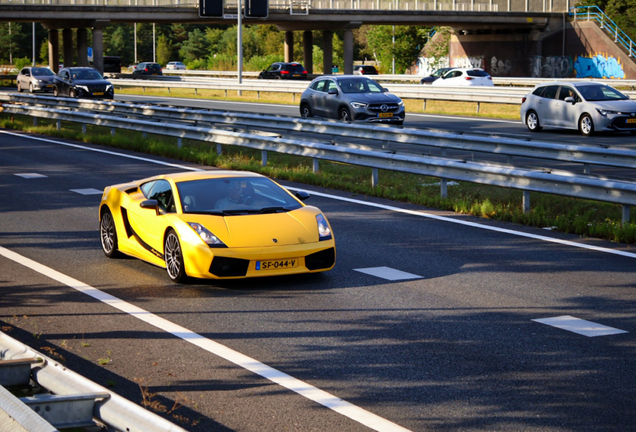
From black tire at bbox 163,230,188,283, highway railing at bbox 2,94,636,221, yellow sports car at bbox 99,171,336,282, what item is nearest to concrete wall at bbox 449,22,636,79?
highway railing at bbox 2,94,636,221

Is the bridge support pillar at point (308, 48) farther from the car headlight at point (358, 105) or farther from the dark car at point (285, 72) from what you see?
the car headlight at point (358, 105)

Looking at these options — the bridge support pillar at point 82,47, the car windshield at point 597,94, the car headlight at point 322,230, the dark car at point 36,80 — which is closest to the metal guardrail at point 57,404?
the car headlight at point 322,230

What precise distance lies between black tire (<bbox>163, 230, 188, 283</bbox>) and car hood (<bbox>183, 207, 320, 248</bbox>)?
0.26 meters

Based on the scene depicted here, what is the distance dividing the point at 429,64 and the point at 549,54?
1303cm

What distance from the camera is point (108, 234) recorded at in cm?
1095

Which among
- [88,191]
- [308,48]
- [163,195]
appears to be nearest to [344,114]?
[88,191]

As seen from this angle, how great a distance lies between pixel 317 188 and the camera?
56.2 ft

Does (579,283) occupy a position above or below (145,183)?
below

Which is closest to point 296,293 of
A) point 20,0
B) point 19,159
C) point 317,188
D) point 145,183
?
point 145,183

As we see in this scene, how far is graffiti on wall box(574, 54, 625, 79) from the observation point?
64.8 metres

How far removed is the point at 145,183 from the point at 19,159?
12.6 meters

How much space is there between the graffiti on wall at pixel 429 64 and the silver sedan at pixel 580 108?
56431 millimetres

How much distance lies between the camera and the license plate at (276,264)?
917cm

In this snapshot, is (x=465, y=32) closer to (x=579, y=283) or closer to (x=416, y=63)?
(x=416, y=63)
